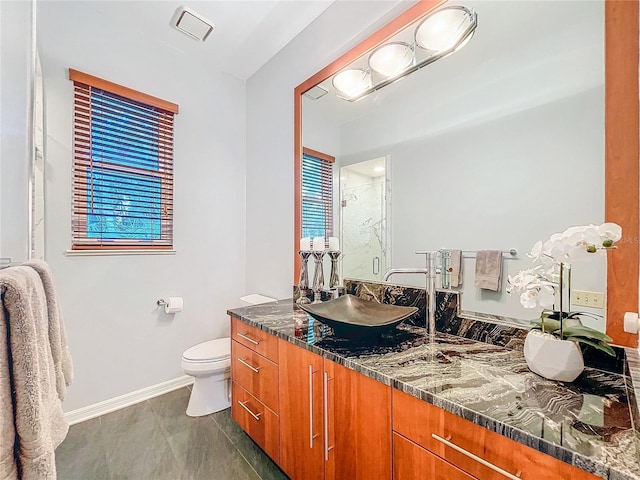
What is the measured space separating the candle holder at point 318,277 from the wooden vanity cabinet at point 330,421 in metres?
0.58

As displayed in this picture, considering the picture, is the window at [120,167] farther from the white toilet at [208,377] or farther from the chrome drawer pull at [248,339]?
the chrome drawer pull at [248,339]

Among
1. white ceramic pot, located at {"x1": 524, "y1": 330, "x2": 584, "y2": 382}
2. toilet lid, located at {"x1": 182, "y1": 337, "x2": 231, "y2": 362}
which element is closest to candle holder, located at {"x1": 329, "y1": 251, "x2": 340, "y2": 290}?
toilet lid, located at {"x1": 182, "y1": 337, "x2": 231, "y2": 362}

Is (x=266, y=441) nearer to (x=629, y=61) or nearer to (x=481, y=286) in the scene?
(x=481, y=286)

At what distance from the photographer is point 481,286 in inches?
51.4

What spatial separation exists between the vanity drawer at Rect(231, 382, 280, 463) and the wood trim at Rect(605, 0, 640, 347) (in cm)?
147

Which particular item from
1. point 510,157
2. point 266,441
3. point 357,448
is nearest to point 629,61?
point 510,157

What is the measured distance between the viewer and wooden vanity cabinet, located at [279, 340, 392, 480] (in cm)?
96

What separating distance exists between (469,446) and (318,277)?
1274 mm

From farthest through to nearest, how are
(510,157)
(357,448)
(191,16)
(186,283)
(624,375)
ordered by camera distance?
1. (186,283)
2. (191,16)
3. (510,157)
4. (357,448)
5. (624,375)

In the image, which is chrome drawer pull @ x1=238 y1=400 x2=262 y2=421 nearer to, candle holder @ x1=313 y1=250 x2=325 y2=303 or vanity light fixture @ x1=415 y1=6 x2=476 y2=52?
candle holder @ x1=313 y1=250 x2=325 y2=303

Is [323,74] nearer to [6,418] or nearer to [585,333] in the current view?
[585,333]

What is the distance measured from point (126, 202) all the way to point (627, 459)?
106 inches

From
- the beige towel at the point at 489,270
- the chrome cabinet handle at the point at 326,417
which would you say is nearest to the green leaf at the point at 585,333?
the beige towel at the point at 489,270

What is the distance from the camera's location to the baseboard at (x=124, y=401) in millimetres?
1907
